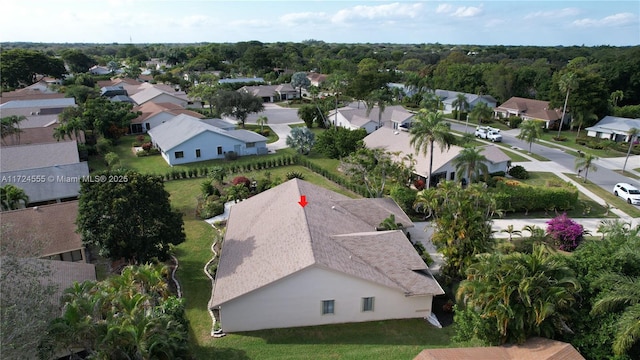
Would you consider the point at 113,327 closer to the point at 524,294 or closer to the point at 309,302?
the point at 309,302

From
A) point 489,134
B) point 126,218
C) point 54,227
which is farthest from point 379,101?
point 54,227

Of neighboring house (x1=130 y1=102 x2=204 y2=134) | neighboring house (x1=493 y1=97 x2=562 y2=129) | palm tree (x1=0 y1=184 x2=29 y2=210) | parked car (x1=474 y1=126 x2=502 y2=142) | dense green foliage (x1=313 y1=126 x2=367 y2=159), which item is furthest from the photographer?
neighboring house (x1=493 y1=97 x2=562 y2=129)

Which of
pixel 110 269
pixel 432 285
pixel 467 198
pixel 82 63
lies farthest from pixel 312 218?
pixel 82 63

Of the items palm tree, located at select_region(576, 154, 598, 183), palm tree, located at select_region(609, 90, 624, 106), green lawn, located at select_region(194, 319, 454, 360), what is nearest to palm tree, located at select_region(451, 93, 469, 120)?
palm tree, located at select_region(609, 90, 624, 106)

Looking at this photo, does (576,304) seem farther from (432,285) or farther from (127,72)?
(127,72)

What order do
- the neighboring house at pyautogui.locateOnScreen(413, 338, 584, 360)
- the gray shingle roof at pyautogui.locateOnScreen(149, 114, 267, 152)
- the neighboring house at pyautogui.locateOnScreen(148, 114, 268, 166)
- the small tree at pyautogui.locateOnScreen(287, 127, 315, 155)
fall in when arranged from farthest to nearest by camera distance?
the small tree at pyautogui.locateOnScreen(287, 127, 315, 155) → the gray shingle roof at pyautogui.locateOnScreen(149, 114, 267, 152) → the neighboring house at pyautogui.locateOnScreen(148, 114, 268, 166) → the neighboring house at pyautogui.locateOnScreen(413, 338, 584, 360)

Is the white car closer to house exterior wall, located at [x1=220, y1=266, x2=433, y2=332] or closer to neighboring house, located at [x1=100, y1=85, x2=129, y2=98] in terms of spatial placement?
house exterior wall, located at [x1=220, y1=266, x2=433, y2=332]
